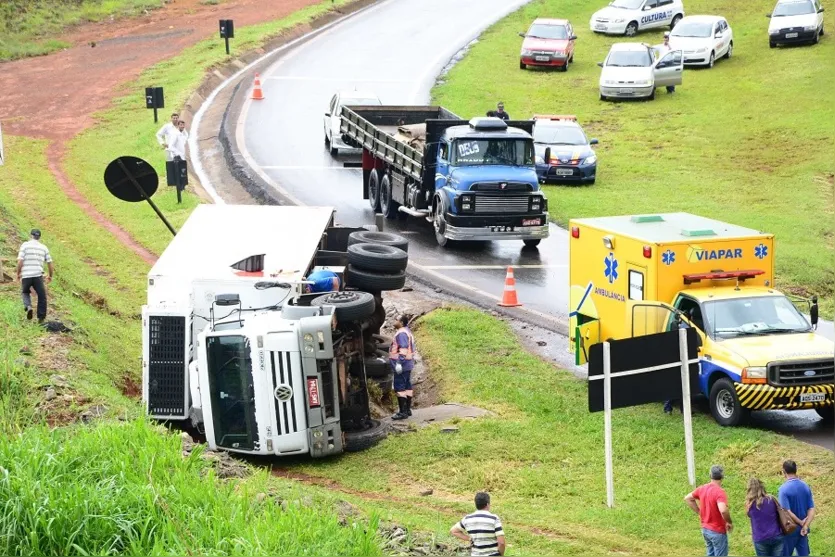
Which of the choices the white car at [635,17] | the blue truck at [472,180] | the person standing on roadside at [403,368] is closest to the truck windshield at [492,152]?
the blue truck at [472,180]

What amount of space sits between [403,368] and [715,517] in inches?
265

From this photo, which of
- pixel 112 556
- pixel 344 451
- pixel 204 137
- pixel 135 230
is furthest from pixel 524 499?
pixel 204 137

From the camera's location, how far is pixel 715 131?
130ft

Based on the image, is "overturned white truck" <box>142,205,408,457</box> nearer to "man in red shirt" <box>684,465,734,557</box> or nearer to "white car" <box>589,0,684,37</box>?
"man in red shirt" <box>684,465,734,557</box>

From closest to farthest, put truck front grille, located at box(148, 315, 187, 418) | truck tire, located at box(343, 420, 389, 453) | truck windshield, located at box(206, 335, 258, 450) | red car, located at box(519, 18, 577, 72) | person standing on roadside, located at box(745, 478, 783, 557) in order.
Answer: person standing on roadside, located at box(745, 478, 783, 557)
truck windshield, located at box(206, 335, 258, 450)
truck tire, located at box(343, 420, 389, 453)
truck front grille, located at box(148, 315, 187, 418)
red car, located at box(519, 18, 577, 72)

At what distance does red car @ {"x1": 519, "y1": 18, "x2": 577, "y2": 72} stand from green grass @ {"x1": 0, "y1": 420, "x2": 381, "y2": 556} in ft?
123

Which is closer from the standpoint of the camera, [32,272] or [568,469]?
[568,469]

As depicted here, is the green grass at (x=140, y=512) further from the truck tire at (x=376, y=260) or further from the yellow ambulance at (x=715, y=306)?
the truck tire at (x=376, y=260)

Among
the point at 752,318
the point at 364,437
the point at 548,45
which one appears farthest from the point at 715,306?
the point at 548,45

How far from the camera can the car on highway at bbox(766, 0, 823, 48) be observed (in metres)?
48.1

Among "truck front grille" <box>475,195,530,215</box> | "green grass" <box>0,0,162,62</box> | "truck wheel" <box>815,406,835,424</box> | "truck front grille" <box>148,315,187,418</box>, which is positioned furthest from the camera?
"green grass" <box>0,0,162,62</box>

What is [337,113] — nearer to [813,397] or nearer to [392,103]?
[392,103]

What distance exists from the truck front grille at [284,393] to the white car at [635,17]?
4058 centimetres

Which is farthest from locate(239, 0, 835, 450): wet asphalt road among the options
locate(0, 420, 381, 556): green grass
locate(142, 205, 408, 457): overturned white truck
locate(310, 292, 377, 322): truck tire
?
locate(0, 420, 381, 556): green grass
